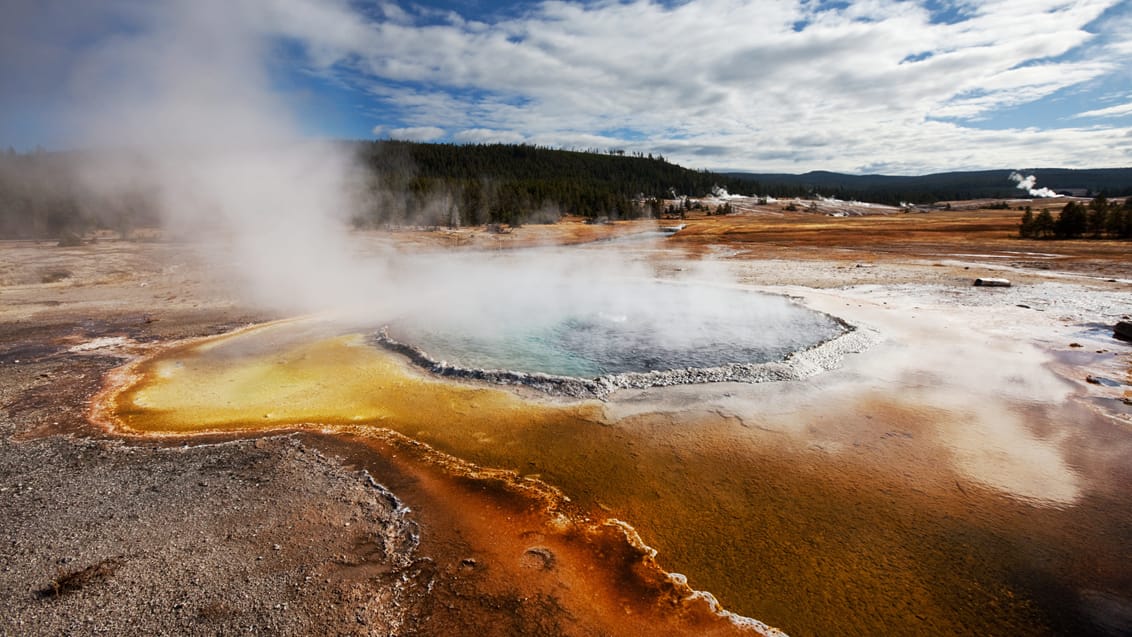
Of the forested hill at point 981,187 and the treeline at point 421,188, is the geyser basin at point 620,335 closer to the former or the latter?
the treeline at point 421,188

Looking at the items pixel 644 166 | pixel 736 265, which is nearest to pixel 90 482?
pixel 736 265

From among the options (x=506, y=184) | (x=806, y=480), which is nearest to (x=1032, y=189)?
(x=506, y=184)

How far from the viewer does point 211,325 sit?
532 inches

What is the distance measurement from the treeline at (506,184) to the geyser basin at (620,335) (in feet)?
58.1

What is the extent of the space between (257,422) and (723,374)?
7381 mm

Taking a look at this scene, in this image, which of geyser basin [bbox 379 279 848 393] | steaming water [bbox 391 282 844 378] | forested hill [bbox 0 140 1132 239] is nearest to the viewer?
geyser basin [bbox 379 279 848 393]

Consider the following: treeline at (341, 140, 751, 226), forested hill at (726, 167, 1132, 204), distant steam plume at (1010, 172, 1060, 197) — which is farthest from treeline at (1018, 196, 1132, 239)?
distant steam plume at (1010, 172, 1060, 197)

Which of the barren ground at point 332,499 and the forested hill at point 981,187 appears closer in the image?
the barren ground at point 332,499

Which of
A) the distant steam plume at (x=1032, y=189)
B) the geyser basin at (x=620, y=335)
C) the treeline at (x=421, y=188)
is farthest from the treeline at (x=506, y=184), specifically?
the distant steam plume at (x=1032, y=189)

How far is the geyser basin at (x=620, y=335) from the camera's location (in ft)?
30.9

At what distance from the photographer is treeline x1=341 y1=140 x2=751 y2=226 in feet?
152

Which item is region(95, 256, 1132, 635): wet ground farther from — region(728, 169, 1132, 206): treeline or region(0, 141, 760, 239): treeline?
region(728, 169, 1132, 206): treeline

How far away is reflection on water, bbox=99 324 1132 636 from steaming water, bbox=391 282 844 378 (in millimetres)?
1555

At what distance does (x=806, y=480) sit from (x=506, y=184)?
61.0m
